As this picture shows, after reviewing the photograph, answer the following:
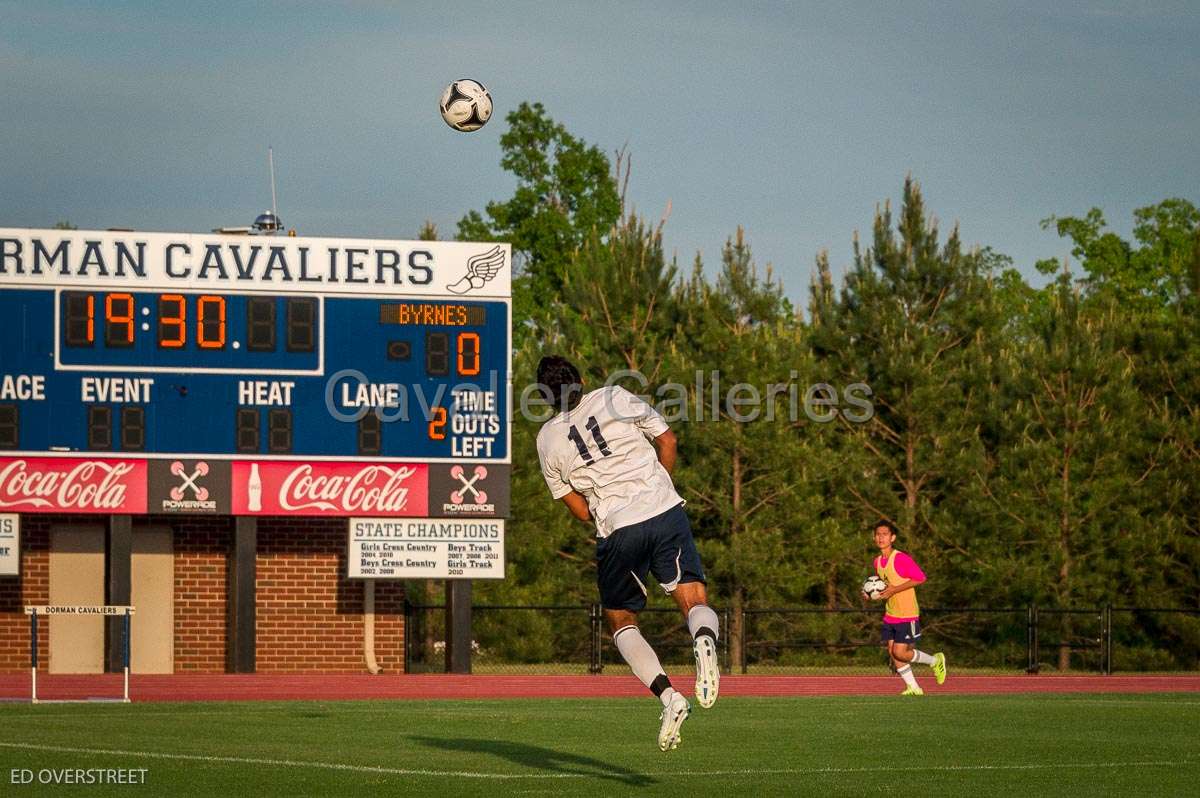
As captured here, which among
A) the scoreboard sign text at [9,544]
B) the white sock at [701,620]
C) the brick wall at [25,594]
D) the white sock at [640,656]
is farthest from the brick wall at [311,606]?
the white sock at [701,620]

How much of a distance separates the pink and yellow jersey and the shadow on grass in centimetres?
827

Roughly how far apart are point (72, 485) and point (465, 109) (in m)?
8.41

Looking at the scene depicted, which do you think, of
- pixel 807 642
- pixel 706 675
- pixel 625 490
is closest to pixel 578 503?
pixel 625 490

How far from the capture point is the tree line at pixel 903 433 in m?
33.6

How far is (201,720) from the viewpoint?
1523 cm

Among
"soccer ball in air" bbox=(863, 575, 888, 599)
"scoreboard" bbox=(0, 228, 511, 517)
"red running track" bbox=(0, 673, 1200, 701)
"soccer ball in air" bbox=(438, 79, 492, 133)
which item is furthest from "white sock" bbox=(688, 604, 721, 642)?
"scoreboard" bbox=(0, 228, 511, 517)

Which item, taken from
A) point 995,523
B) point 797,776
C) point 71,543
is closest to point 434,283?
point 71,543

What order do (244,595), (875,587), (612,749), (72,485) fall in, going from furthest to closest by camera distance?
(244,595) < (72,485) < (875,587) < (612,749)

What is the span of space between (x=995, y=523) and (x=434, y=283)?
42.3ft

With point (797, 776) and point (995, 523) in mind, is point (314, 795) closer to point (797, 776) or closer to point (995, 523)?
point (797, 776)

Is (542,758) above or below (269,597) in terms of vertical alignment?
below

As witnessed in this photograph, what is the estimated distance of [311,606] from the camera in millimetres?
30484

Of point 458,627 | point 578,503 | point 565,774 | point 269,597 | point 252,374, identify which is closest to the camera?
point 578,503

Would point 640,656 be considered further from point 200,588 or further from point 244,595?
point 200,588
